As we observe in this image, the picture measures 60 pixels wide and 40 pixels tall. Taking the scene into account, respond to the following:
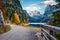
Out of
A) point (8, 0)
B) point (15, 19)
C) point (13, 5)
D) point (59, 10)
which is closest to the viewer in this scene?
point (59, 10)

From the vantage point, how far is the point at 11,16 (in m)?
74.9

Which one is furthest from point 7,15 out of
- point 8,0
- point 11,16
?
point 8,0

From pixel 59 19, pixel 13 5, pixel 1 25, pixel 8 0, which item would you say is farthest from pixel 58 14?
pixel 13 5

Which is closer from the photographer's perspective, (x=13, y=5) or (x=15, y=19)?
(x=15, y=19)

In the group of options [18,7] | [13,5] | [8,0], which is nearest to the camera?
[8,0]

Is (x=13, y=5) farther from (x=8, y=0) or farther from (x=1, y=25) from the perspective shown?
(x=1, y=25)

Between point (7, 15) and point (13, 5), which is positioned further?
point (13, 5)

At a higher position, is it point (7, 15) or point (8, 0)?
point (8, 0)

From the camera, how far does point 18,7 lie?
9212 centimetres

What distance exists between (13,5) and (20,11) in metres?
5.76

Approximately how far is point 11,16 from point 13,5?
1264cm

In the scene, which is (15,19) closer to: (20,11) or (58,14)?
(20,11)

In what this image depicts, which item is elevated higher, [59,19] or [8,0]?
[8,0]

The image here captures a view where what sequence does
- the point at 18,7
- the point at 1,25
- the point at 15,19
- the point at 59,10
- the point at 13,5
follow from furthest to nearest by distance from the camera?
1. the point at 18,7
2. the point at 13,5
3. the point at 15,19
4. the point at 1,25
5. the point at 59,10
